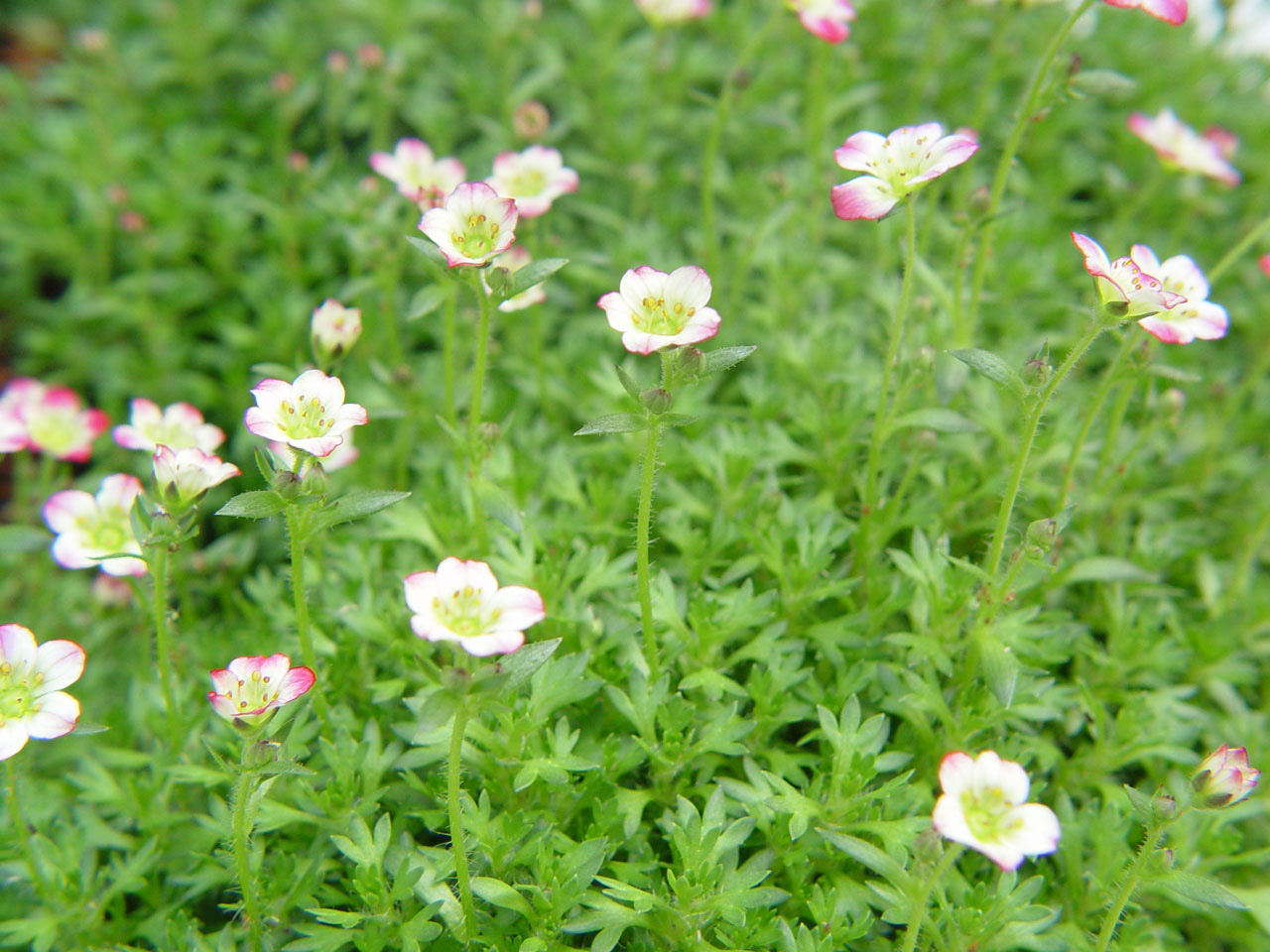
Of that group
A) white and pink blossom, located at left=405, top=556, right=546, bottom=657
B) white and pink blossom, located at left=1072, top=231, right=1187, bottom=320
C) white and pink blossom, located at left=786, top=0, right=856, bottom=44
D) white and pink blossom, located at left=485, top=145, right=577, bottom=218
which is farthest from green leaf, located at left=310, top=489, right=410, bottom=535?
white and pink blossom, located at left=786, top=0, right=856, bottom=44

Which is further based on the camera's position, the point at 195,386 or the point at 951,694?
the point at 195,386

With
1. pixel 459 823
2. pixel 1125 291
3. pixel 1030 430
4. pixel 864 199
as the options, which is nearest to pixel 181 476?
pixel 459 823

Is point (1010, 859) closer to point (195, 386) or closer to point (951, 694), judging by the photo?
point (951, 694)

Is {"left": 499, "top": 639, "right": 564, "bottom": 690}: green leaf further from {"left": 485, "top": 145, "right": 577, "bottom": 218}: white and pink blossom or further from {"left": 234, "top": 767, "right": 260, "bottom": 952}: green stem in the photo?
{"left": 485, "top": 145, "right": 577, "bottom": 218}: white and pink blossom

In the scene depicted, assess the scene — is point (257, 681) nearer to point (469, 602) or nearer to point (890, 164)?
point (469, 602)

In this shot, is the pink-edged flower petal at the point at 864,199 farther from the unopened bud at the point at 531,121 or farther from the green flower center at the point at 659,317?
the unopened bud at the point at 531,121

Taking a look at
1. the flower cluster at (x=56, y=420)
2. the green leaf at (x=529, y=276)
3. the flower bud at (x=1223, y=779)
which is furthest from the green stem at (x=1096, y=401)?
the flower cluster at (x=56, y=420)

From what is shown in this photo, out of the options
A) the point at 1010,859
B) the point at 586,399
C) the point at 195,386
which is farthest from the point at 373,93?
the point at 1010,859
